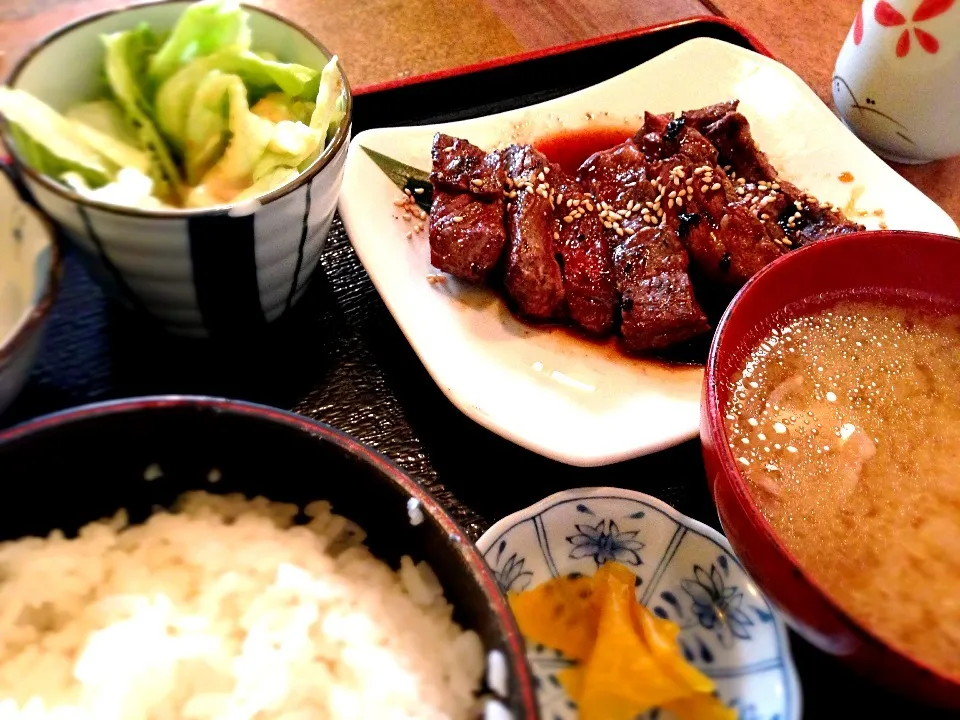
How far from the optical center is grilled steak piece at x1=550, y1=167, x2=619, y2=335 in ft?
6.70

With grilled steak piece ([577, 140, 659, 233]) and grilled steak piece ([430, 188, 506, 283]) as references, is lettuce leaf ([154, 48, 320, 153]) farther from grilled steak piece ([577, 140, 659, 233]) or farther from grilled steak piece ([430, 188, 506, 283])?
grilled steak piece ([577, 140, 659, 233])

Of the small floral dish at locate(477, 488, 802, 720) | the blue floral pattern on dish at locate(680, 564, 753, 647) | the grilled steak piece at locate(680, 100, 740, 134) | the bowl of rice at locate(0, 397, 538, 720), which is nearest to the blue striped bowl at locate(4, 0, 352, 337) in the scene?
the bowl of rice at locate(0, 397, 538, 720)

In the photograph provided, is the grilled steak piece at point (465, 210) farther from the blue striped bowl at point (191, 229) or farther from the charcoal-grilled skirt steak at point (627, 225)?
the blue striped bowl at point (191, 229)

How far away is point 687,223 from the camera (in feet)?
7.12

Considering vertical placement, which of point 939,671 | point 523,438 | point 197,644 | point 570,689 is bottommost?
point 570,689

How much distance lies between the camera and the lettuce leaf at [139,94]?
1561 millimetres

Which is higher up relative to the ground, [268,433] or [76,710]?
[268,433]

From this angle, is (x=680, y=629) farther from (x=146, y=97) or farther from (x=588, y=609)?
(x=146, y=97)

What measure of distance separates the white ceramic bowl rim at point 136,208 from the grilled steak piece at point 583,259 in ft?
2.60

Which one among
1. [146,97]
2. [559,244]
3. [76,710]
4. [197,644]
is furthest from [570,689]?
[146,97]

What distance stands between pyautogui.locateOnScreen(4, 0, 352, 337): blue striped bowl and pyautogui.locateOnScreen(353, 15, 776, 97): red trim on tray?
2.34 ft

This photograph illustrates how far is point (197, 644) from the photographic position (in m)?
1.10

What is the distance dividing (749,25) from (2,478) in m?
3.17

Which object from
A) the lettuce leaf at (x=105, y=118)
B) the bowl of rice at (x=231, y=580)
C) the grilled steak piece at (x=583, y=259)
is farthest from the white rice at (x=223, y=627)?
the grilled steak piece at (x=583, y=259)
